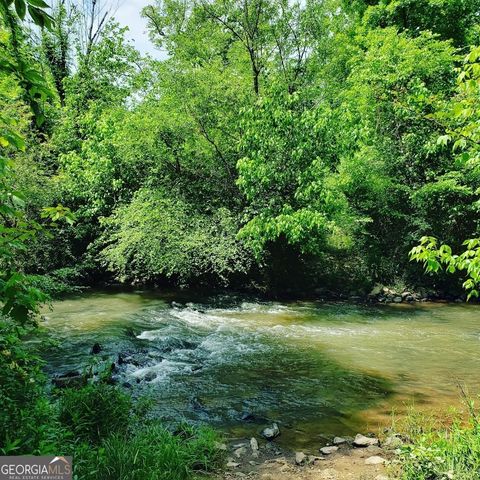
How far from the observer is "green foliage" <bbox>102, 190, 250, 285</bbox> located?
13594 mm

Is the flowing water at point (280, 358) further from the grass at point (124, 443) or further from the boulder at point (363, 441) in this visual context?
the grass at point (124, 443)

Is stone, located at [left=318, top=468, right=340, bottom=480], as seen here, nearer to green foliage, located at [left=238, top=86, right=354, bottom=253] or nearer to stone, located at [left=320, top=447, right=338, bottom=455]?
stone, located at [left=320, top=447, right=338, bottom=455]

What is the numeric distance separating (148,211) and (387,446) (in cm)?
1135

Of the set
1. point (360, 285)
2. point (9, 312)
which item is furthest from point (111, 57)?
point (9, 312)

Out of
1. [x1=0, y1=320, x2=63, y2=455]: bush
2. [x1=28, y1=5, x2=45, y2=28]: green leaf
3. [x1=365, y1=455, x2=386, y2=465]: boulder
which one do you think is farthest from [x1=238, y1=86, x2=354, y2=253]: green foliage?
[x1=28, y1=5, x2=45, y2=28]: green leaf

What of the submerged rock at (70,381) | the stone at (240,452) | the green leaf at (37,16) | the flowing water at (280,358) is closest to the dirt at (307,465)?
the stone at (240,452)

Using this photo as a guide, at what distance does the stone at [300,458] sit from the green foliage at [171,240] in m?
8.94

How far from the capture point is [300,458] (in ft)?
14.9

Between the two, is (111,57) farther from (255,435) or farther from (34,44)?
(255,435)

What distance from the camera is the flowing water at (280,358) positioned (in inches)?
233

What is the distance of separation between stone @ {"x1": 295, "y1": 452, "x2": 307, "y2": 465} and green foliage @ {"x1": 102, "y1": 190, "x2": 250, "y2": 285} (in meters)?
8.94

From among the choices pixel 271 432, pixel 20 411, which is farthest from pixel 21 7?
pixel 271 432

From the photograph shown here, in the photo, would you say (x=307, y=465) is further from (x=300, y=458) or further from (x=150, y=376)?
(x=150, y=376)

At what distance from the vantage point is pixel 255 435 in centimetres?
522
